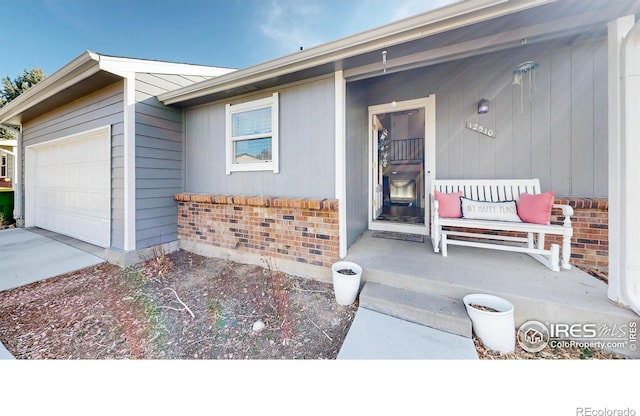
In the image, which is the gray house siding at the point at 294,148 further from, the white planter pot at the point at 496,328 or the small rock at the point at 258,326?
the white planter pot at the point at 496,328

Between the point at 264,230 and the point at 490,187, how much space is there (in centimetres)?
323

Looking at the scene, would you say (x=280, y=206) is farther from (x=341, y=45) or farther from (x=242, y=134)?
(x=341, y=45)

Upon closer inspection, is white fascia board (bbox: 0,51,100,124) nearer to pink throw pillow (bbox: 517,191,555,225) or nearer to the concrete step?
the concrete step

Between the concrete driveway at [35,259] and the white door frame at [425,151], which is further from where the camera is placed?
the white door frame at [425,151]

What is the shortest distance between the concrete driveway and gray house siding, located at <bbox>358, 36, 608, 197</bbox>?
15.8ft

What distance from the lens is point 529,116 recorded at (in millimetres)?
3172

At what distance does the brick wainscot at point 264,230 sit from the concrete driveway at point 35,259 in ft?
4.88

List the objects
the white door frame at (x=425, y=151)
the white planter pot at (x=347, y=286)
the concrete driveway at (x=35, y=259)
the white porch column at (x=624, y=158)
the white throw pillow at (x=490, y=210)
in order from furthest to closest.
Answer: the white door frame at (x=425, y=151), the concrete driveway at (x=35, y=259), the white throw pillow at (x=490, y=210), the white planter pot at (x=347, y=286), the white porch column at (x=624, y=158)

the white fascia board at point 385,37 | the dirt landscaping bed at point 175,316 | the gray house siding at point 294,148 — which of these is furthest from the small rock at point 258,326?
the white fascia board at point 385,37

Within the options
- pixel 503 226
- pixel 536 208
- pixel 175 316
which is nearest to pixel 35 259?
pixel 175 316

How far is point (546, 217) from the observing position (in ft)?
8.45

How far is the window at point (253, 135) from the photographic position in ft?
11.0

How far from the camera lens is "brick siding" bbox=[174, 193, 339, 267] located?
9.71 ft

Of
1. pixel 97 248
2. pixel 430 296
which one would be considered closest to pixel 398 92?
pixel 430 296
